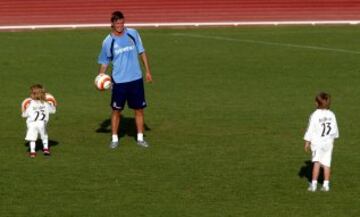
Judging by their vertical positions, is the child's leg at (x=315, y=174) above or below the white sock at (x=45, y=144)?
below

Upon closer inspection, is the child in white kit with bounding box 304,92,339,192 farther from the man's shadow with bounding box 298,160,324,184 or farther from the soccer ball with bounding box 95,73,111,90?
the soccer ball with bounding box 95,73,111,90

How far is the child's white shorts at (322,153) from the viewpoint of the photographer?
1243cm

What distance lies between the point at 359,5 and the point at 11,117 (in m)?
23.0

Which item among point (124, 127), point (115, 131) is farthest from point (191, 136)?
point (115, 131)

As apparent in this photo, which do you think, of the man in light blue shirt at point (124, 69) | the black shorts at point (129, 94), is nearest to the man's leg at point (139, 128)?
the man in light blue shirt at point (124, 69)

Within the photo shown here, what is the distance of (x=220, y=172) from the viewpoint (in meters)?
13.6

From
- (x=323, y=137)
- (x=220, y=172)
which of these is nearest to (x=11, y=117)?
(x=220, y=172)

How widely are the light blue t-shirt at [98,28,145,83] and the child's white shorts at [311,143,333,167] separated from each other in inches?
153

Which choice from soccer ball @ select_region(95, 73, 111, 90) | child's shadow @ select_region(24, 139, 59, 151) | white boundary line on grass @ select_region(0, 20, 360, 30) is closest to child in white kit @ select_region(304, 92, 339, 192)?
soccer ball @ select_region(95, 73, 111, 90)

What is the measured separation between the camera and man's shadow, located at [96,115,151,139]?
16.6 metres

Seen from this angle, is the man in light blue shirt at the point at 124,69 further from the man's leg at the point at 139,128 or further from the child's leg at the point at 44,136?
the child's leg at the point at 44,136

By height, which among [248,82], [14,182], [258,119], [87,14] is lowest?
[14,182]

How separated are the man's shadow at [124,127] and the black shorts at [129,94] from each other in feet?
3.26

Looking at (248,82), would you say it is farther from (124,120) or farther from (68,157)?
(68,157)
